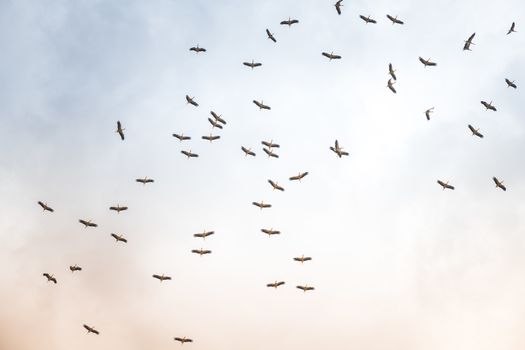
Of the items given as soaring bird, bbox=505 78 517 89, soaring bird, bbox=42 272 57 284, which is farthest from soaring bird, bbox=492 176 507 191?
soaring bird, bbox=42 272 57 284

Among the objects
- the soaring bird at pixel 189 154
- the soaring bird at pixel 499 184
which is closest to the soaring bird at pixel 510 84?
the soaring bird at pixel 499 184

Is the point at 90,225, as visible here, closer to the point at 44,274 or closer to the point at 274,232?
the point at 44,274

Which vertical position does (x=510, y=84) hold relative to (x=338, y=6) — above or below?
below

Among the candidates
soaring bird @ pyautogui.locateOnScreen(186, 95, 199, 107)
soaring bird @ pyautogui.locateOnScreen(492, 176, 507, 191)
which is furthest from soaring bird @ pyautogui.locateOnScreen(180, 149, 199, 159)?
soaring bird @ pyautogui.locateOnScreen(492, 176, 507, 191)

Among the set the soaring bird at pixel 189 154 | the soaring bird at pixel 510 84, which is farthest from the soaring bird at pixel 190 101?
the soaring bird at pixel 510 84

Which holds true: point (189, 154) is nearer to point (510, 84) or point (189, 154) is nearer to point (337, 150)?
point (337, 150)

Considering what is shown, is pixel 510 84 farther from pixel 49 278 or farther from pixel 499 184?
pixel 49 278

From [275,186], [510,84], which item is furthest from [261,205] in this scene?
[510,84]

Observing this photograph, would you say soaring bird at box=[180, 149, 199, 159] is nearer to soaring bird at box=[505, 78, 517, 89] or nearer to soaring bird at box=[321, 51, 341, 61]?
soaring bird at box=[321, 51, 341, 61]

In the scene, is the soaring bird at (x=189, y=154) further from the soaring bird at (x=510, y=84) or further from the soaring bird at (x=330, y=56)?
the soaring bird at (x=510, y=84)

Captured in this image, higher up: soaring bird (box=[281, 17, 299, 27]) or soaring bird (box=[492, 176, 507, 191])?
soaring bird (box=[281, 17, 299, 27])

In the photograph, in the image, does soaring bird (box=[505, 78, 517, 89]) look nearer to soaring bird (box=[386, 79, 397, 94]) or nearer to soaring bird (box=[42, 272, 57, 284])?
soaring bird (box=[386, 79, 397, 94])

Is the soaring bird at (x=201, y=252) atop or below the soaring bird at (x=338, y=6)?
below

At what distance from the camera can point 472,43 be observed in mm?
129625
